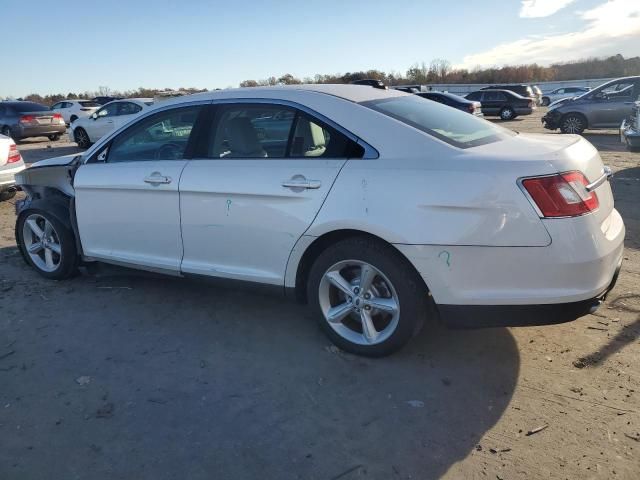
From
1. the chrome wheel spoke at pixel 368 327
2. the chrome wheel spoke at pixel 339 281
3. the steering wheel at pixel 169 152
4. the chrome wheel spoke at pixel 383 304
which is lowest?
the chrome wheel spoke at pixel 368 327

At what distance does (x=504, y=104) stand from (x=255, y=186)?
2473cm

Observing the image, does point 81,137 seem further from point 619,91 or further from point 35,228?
point 619,91

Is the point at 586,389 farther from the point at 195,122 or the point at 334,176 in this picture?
the point at 195,122

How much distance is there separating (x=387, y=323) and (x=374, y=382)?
0.44 m

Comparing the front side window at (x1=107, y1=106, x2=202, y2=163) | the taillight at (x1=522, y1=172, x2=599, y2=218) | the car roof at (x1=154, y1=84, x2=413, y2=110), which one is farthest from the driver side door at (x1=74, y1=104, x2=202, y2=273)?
the taillight at (x1=522, y1=172, x2=599, y2=218)

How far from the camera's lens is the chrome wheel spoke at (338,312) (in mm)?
3374

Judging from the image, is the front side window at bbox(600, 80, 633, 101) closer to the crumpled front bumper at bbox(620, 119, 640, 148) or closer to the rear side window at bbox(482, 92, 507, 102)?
the crumpled front bumper at bbox(620, 119, 640, 148)

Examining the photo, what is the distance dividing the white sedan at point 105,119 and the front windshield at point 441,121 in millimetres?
14464

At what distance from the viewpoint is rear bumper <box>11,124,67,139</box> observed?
744 inches

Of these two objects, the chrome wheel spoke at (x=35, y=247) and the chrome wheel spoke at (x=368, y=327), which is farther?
the chrome wheel spoke at (x=35, y=247)

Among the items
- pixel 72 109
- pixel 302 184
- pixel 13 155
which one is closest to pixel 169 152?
pixel 302 184

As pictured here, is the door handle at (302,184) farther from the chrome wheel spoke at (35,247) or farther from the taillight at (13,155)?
the taillight at (13,155)

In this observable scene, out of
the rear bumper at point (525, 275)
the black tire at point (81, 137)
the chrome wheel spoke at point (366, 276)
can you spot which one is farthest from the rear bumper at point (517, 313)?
the black tire at point (81, 137)

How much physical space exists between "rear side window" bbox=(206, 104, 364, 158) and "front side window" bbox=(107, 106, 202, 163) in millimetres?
286
